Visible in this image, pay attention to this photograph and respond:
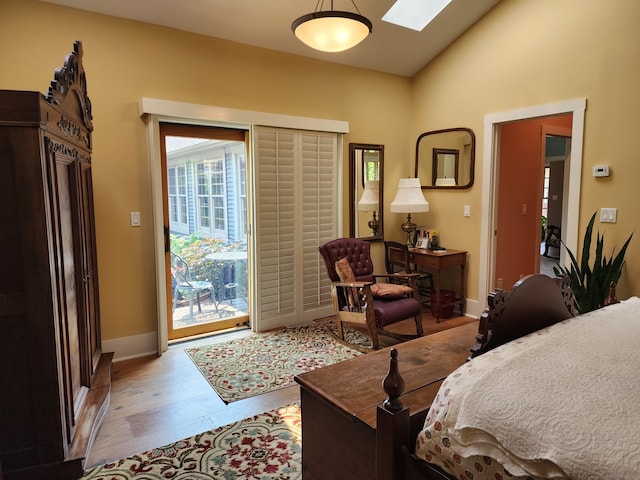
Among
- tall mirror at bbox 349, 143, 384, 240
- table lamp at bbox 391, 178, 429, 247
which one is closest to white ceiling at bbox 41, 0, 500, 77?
tall mirror at bbox 349, 143, 384, 240

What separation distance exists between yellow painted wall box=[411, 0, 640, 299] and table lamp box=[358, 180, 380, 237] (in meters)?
0.82

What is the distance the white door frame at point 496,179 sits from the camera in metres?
3.54

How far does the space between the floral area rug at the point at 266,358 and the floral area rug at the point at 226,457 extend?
45 cm

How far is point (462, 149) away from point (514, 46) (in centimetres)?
108

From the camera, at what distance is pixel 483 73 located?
4.22 meters

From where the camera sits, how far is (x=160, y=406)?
8.94 feet

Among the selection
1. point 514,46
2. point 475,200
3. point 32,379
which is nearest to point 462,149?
point 475,200

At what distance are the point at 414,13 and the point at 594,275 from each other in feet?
9.57

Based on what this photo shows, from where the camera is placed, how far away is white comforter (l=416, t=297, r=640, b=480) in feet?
2.92

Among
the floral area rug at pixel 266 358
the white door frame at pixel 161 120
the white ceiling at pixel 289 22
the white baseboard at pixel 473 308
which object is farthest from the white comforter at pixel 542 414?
the white ceiling at pixel 289 22

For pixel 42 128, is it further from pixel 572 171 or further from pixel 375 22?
pixel 572 171

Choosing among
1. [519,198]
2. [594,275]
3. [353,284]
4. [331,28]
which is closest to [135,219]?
[353,284]

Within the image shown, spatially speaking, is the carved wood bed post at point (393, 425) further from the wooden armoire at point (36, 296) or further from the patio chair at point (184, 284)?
the patio chair at point (184, 284)

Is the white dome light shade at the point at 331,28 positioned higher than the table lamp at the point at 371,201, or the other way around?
the white dome light shade at the point at 331,28
